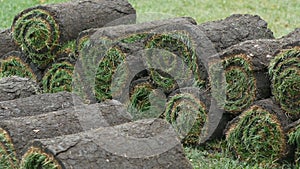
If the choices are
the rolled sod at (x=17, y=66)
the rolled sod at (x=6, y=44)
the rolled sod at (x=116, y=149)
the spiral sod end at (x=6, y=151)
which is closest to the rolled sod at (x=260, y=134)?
the rolled sod at (x=116, y=149)

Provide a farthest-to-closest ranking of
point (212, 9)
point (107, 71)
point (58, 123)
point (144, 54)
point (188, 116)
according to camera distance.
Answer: point (212, 9) → point (107, 71) → point (144, 54) → point (188, 116) → point (58, 123)

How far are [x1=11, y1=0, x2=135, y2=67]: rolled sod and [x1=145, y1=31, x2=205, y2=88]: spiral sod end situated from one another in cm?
120

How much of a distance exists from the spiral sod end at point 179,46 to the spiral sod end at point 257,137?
69 centimetres

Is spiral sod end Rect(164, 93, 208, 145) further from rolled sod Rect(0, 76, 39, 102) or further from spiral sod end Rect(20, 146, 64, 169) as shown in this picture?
spiral sod end Rect(20, 146, 64, 169)

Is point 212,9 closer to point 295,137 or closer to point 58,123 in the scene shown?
point 295,137

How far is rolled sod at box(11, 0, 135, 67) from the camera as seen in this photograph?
7.26 m

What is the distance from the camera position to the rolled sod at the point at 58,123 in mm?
5105

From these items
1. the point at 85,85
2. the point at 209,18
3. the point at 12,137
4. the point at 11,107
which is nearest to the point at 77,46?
the point at 85,85

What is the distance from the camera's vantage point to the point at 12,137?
5094mm

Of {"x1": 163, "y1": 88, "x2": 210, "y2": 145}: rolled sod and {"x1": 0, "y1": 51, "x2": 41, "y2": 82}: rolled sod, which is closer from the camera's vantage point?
{"x1": 163, "y1": 88, "x2": 210, "y2": 145}: rolled sod

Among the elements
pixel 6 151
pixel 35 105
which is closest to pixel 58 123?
pixel 6 151

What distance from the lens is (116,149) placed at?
175 inches

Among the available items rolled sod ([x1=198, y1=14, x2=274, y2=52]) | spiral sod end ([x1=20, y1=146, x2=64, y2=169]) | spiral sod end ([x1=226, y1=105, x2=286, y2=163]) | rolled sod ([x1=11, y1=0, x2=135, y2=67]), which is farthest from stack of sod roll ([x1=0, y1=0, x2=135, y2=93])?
spiral sod end ([x1=20, y1=146, x2=64, y2=169])

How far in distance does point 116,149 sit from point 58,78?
10.2 feet
